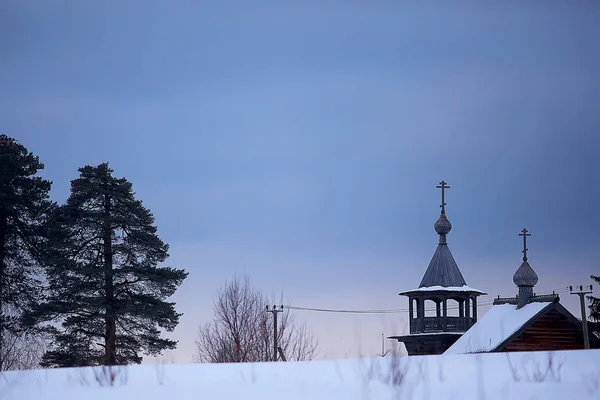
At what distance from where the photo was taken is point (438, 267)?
45.2m

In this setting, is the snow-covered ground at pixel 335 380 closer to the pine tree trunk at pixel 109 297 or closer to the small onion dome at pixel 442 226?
the pine tree trunk at pixel 109 297

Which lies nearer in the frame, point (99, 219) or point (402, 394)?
point (402, 394)

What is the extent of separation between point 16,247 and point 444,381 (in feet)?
100

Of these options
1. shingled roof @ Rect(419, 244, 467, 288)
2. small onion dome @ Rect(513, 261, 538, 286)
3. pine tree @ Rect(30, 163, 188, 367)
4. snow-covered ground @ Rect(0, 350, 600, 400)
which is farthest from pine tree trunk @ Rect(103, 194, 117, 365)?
snow-covered ground @ Rect(0, 350, 600, 400)

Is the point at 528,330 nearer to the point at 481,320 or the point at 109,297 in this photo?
the point at 481,320

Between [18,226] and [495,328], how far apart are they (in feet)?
64.4

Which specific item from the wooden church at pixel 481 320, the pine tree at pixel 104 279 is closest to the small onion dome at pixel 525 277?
the wooden church at pixel 481 320

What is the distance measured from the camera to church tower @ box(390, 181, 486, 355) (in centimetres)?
4288

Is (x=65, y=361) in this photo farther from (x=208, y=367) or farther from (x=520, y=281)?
(x=208, y=367)

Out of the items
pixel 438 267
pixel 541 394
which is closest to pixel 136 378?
pixel 541 394

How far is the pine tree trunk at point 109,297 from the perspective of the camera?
3158 centimetres

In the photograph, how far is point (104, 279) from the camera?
1278 inches

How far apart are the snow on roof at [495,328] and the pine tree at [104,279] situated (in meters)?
12.1

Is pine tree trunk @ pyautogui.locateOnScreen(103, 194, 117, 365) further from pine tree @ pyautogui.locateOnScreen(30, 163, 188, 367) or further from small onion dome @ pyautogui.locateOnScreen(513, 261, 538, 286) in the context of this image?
small onion dome @ pyautogui.locateOnScreen(513, 261, 538, 286)
